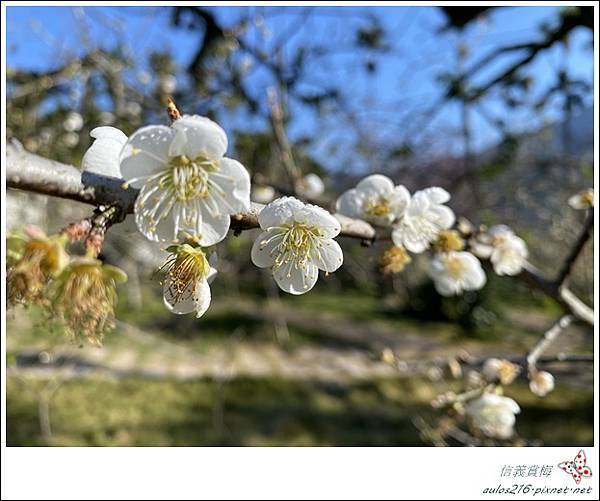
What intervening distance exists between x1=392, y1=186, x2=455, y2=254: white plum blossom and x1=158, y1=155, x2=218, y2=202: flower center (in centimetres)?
46

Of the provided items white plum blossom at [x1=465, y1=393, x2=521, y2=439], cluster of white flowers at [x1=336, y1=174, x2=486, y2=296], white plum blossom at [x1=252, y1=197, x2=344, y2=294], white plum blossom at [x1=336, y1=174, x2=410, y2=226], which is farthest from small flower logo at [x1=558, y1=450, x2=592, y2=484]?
white plum blossom at [x1=252, y1=197, x2=344, y2=294]

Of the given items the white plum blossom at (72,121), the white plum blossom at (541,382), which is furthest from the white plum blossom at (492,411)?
the white plum blossom at (72,121)

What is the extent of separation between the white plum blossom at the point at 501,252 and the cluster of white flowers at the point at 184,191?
694 millimetres

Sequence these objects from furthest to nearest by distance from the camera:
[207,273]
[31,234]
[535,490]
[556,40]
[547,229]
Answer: [547,229] → [556,40] → [535,490] → [207,273] → [31,234]

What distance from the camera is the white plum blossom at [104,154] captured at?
570 mm

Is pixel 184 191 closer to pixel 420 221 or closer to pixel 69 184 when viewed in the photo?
pixel 69 184

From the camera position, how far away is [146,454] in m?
1.75

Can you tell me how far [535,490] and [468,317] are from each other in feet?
18.7

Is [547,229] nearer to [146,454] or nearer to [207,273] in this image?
[146,454]

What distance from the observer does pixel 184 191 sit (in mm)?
605

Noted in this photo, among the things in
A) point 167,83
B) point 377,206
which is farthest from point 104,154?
point 167,83

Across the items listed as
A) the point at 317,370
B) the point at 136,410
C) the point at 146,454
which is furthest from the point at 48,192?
the point at 317,370

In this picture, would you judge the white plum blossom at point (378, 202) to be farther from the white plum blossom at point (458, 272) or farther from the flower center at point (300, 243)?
the white plum blossom at point (458, 272)

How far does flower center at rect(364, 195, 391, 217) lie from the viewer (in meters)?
0.94
